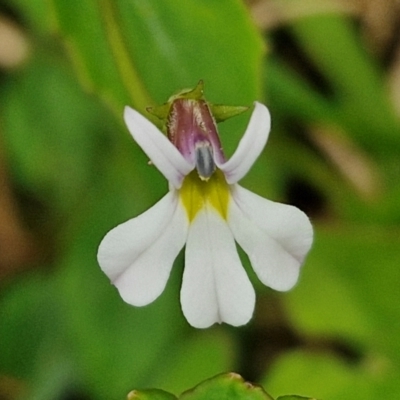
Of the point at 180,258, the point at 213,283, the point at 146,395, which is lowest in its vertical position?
the point at 146,395

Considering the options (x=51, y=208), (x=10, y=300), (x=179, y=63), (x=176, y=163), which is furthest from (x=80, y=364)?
(x=176, y=163)

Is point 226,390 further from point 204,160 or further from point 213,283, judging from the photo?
point 204,160

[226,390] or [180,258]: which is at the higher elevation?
[180,258]

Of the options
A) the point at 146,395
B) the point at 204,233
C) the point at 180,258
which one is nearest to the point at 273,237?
the point at 204,233

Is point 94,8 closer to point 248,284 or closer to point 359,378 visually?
point 248,284

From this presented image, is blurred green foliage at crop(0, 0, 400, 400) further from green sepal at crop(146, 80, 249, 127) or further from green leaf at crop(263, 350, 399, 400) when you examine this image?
green sepal at crop(146, 80, 249, 127)

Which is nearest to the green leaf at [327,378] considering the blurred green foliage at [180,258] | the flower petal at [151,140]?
the blurred green foliage at [180,258]

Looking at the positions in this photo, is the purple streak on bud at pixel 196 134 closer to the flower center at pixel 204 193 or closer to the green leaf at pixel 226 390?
the flower center at pixel 204 193
